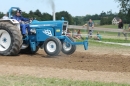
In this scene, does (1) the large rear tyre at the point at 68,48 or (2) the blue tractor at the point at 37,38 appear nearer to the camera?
(2) the blue tractor at the point at 37,38

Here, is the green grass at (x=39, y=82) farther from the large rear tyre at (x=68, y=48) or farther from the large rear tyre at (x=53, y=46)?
the large rear tyre at (x=68, y=48)

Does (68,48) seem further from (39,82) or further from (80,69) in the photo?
(39,82)

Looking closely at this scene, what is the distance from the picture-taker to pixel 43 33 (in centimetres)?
1290

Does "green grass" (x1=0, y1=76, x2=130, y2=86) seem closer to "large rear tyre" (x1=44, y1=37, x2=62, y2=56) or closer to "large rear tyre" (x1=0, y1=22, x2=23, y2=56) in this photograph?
"large rear tyre" (x1=44, y1=37, x2=62, y2=56)

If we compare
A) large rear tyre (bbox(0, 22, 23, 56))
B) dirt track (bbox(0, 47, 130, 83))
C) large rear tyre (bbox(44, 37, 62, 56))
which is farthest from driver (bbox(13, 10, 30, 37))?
dirt track (bbox(0, 47, 130, 83))

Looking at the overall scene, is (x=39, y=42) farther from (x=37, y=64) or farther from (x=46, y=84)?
(x=46, y=84)

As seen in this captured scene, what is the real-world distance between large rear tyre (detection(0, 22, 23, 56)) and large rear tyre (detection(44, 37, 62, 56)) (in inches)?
39.7

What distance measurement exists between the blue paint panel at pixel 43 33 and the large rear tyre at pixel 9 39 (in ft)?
2.89

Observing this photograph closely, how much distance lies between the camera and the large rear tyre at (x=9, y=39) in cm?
1223

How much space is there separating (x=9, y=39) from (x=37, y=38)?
3.58 feet

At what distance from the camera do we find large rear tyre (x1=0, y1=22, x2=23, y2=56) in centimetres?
1223

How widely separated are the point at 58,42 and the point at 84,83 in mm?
4898

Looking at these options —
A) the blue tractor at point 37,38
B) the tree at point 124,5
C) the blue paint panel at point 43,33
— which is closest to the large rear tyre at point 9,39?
the blue tractor at point 37,38

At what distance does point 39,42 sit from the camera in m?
13.1
